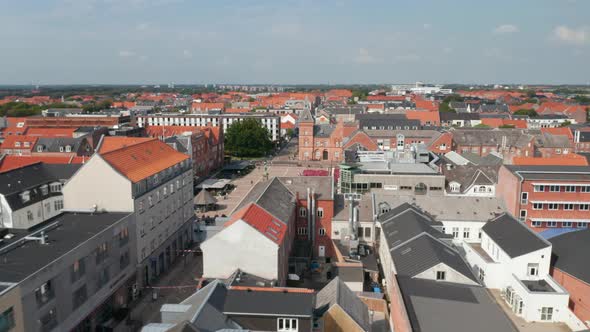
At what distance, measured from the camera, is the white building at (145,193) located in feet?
126

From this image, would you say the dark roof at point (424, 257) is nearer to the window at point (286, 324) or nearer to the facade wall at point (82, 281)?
the window at point (286, 324)

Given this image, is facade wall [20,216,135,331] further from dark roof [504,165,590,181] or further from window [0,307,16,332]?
dark roof [504,165,590,181]

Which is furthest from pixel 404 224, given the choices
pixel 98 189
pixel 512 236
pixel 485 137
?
pixel 485 137

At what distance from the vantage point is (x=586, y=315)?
3366 centimetres

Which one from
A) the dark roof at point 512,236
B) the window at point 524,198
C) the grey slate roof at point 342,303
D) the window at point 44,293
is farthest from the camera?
the window at point 524,198

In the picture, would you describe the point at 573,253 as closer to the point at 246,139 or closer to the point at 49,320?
the point at 49,320

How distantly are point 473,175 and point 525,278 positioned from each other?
2461 cm

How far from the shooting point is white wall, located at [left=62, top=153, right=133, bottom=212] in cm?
3822

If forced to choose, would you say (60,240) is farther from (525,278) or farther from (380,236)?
(525,278)

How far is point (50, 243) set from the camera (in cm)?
3095

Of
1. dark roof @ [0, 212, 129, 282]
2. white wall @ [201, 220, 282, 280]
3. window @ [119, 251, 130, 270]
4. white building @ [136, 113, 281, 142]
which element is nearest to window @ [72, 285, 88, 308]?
dark roof @ [0, 212, 129, 282]

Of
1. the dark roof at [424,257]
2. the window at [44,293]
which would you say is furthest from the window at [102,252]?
the dark roof at [424,257]

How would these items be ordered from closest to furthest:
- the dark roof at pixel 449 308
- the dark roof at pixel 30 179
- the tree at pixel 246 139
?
the dark roof at pixel 449 308, the dark roof at pixel 30 179, the tree at pixel 246 139

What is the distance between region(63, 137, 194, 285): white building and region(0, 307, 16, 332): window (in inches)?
565
